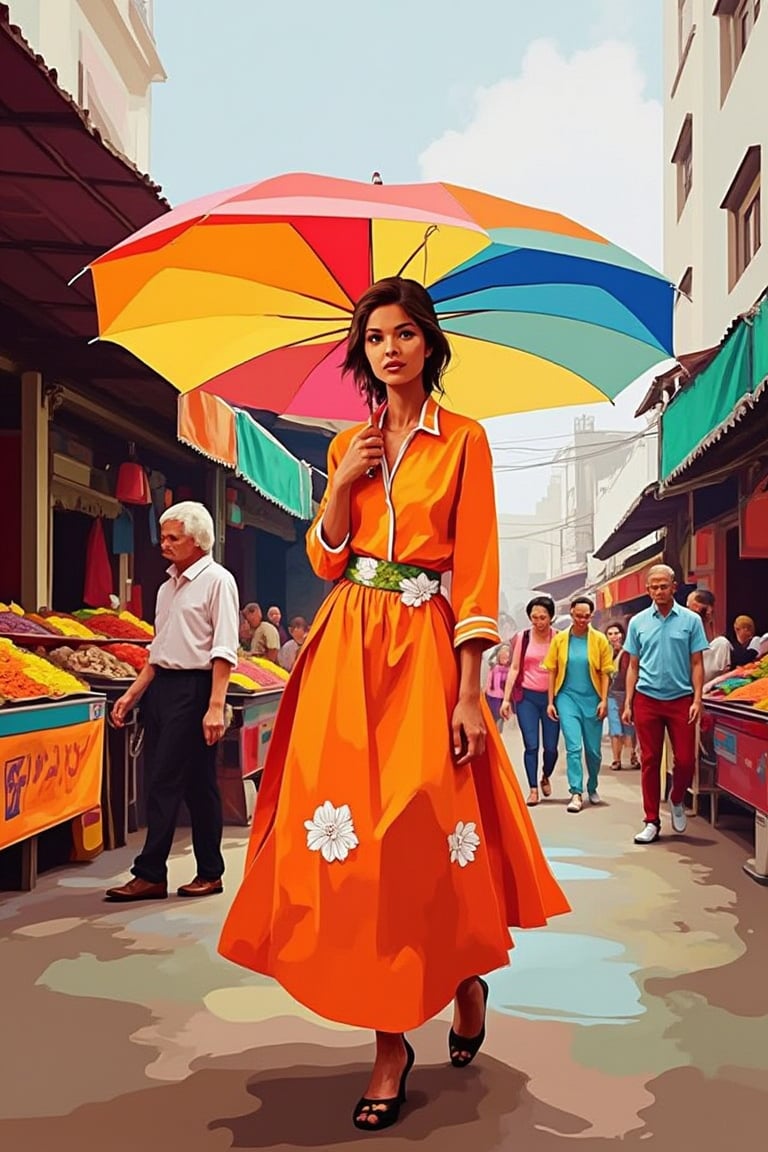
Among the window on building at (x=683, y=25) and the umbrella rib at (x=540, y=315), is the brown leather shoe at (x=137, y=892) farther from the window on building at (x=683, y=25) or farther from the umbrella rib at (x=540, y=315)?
the window on building at (x=683, y=25)

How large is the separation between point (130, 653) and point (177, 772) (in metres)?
3.33

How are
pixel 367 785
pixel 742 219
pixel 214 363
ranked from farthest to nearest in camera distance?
pixel 742 219 < pixel 214 363 < pixel 367 785

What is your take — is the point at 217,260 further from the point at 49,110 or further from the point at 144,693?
the point at 144,693

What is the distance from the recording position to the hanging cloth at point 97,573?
12.5 metres

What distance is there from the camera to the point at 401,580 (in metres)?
3.60

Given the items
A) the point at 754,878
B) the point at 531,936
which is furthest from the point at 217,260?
the point at 754,878

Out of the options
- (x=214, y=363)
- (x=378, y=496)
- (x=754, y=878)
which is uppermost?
(x=214, y=363)

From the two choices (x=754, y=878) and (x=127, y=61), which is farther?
(x=127, y=61)

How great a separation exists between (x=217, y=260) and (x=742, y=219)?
12617 millimetres

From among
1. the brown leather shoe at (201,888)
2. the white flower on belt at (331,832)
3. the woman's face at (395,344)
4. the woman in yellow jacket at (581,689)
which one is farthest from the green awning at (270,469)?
the white flower on belt at (331,832)

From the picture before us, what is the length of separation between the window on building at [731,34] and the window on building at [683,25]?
3.18 m

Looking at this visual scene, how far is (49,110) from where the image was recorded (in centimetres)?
589

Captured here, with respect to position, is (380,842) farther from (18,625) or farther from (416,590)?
(18,625)

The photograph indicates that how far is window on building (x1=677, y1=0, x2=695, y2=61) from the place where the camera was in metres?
20.5
